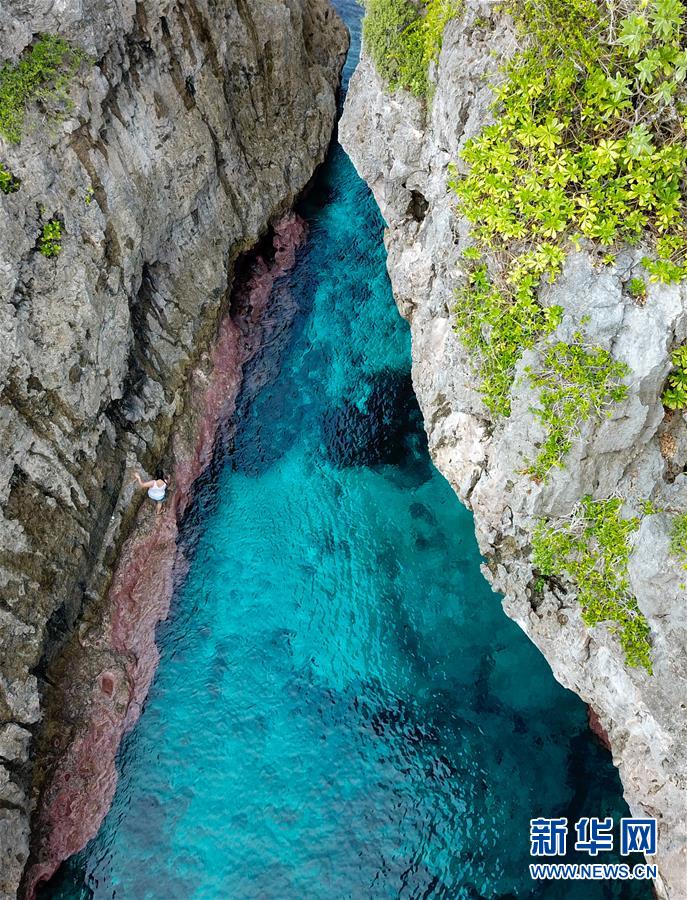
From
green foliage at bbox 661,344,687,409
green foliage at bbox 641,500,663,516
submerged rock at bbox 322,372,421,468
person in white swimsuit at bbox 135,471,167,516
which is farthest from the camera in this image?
submerged rock at bbox 322,372,421,468

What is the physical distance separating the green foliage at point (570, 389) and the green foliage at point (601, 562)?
3.47 ft

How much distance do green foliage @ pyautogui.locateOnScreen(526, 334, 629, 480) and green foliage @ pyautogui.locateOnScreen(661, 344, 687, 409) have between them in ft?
2.36

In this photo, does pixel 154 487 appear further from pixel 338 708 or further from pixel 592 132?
pixel 592 132

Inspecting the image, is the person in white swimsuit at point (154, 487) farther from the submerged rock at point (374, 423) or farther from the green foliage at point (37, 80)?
the green foliage at point (37, 80)

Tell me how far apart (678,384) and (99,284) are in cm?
1193

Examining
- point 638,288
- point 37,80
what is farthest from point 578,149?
point 37,80

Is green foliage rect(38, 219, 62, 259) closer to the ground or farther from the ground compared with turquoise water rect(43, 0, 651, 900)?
farther from the ground

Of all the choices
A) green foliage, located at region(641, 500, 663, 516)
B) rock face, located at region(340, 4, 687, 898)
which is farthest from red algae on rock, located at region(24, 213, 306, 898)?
green foliage, located at region(641, 500, 663, 516)

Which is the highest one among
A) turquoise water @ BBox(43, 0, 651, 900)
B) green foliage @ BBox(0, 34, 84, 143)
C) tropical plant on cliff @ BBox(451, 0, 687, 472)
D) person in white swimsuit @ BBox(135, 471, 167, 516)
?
green foliage @ BBox(0, 34, 84, 143)

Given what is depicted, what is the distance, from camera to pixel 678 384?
8008 mm

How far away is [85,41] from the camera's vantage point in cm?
1307

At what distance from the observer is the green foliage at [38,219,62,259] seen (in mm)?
12338

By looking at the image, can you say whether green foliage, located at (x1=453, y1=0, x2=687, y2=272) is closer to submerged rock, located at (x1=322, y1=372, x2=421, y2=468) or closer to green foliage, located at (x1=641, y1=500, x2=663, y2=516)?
green foliage, located at (x1=641, y1=500, x2=663, y2=516)

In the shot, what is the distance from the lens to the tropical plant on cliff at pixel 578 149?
24.0 feet
